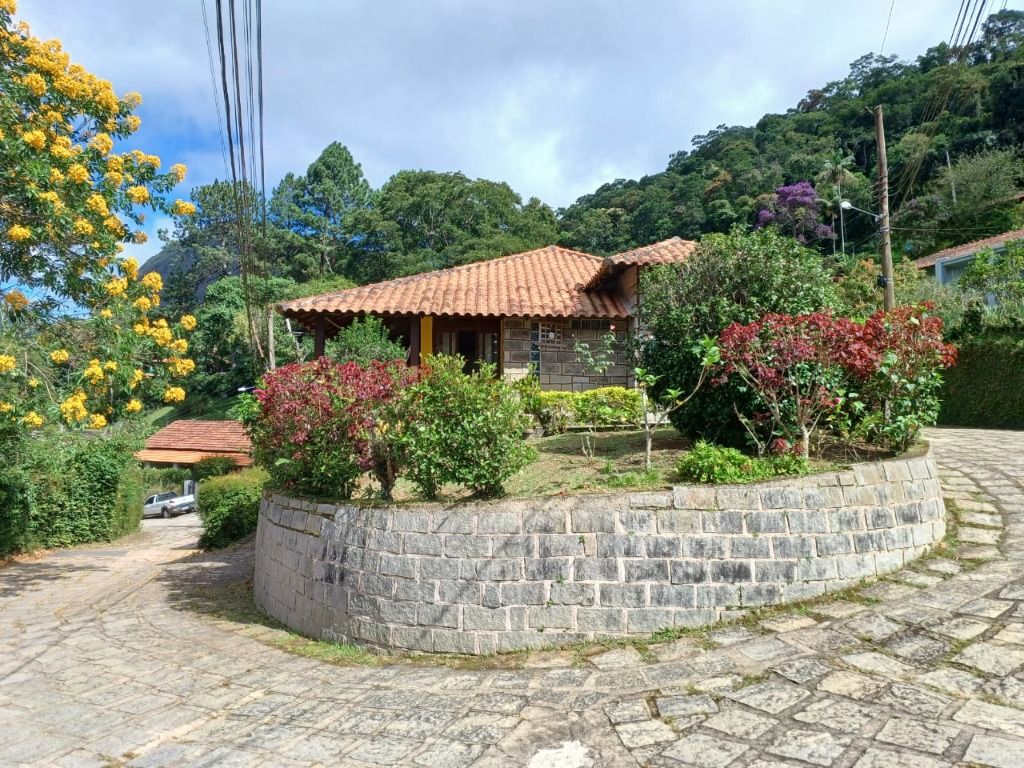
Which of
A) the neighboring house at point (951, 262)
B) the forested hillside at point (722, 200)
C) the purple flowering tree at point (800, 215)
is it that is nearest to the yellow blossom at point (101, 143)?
the forested hillside at point (722, 200)

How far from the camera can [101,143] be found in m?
7.94

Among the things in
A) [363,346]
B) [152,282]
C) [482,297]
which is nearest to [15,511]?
[152,282]

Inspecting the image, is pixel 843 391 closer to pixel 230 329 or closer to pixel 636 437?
pixel 636 437

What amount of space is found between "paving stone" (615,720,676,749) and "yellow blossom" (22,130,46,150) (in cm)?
803

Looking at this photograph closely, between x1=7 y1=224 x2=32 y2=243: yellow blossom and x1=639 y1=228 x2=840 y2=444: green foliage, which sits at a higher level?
x1=7 y1=224 x2=32 y2=243: yellow blossom

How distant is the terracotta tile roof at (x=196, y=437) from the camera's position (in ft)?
94.3

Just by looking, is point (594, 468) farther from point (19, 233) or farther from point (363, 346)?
point (19, 233)

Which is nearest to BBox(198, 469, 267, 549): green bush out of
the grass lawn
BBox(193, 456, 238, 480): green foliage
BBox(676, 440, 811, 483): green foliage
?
the grass lawn

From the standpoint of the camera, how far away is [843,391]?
5883 mm

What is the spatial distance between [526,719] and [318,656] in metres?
2.23

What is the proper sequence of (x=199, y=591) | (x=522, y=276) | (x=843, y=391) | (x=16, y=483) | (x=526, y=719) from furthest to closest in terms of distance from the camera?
(x=522, y=276)
(x=16, y=483)
(x=199, y=591)
(x=843, y=391)
(x=526, y=719)

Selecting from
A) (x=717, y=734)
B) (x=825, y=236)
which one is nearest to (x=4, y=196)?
(x=717, y=734)

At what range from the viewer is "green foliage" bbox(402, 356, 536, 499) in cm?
514

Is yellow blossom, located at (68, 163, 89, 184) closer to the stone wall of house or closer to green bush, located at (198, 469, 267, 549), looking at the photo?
green bush, located at (198, 469, 267, 549)
